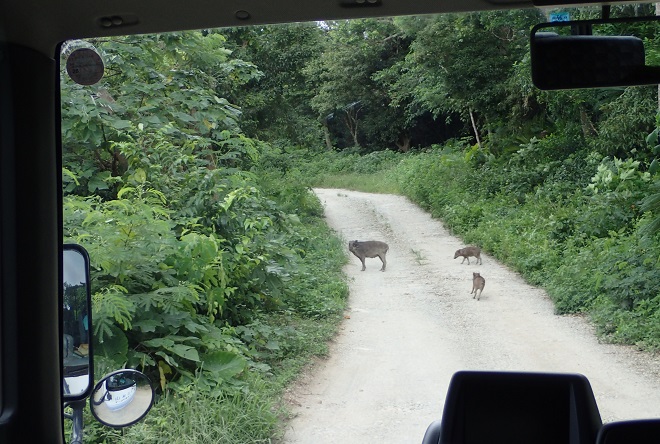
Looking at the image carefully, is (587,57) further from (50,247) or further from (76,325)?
(76,325)

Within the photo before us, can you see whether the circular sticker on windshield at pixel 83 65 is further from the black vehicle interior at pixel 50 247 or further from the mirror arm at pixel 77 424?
the mirror arm at pixel 77 424

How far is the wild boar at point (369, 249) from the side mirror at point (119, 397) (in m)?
6.47

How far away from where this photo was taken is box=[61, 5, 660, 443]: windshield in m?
4.98

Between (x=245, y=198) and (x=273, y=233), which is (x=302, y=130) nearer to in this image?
(x=273, y=233)

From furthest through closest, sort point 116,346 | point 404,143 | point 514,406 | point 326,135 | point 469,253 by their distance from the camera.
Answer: point 326,135 < point 404,143 < point 469,253 < point 116,346 < point 514,406

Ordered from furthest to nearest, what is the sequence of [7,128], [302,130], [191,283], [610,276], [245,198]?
[302,130]
[610,276]
[245,198]
[191,283]
[7,128]

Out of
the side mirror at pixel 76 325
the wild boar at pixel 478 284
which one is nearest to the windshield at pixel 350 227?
the wild boar at pixel 478 284

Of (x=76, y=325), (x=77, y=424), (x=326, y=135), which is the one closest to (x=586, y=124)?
(x=326, y=135)

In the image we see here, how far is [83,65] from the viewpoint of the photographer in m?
2.53

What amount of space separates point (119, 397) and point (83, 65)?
3.30 feet

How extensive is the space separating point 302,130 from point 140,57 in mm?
4631

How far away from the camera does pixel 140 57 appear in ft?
20.5

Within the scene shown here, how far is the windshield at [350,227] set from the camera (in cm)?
498

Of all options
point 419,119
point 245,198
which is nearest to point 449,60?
point 419,119
